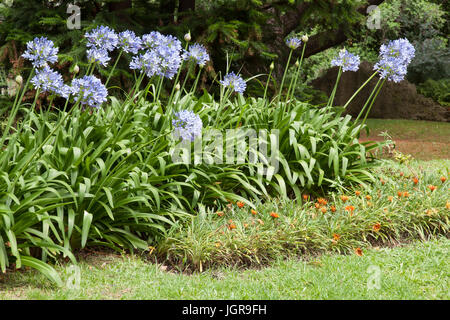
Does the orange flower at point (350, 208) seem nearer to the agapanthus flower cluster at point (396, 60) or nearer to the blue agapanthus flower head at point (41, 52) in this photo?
the agapanthus flower cluster at point (396, 60)

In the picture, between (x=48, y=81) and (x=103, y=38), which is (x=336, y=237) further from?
(x=48, y=81)

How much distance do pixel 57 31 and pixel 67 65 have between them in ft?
2.57

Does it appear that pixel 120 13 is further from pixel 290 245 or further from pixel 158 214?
pixel 290 245

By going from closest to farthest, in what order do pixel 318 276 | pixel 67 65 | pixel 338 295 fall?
pixel 338 295
pixel 318 276
pixel 67 65

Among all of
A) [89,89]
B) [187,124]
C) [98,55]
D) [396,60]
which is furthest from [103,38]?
[396,60]

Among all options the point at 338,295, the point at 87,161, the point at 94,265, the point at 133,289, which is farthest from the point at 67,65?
the point at 338,295

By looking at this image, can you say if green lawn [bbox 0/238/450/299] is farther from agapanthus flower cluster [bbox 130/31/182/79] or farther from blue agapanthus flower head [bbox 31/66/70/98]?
agapanthus flower cluster [bbox 130/31/182/79]

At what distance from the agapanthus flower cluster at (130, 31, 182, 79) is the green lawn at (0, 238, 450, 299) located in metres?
1.37

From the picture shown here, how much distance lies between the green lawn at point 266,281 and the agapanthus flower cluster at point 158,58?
4.50 ft

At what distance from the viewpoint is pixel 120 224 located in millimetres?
3805

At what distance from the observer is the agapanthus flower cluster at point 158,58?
377 cm

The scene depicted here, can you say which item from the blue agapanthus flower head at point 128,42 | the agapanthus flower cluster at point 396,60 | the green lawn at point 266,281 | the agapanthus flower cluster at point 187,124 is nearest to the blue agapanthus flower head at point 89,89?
the blue agapanthus flower head at point 128,42

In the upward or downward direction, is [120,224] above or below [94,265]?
above

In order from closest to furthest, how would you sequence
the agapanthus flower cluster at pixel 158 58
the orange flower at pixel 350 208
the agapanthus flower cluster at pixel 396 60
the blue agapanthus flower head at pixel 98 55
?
the blue agapanthus flower head at pixel 98 55
the agapanthus flower cluster at pixel 158 58
the orange flower at pixel 350 208
the agapanthus flower cluster at pixel 396 60
